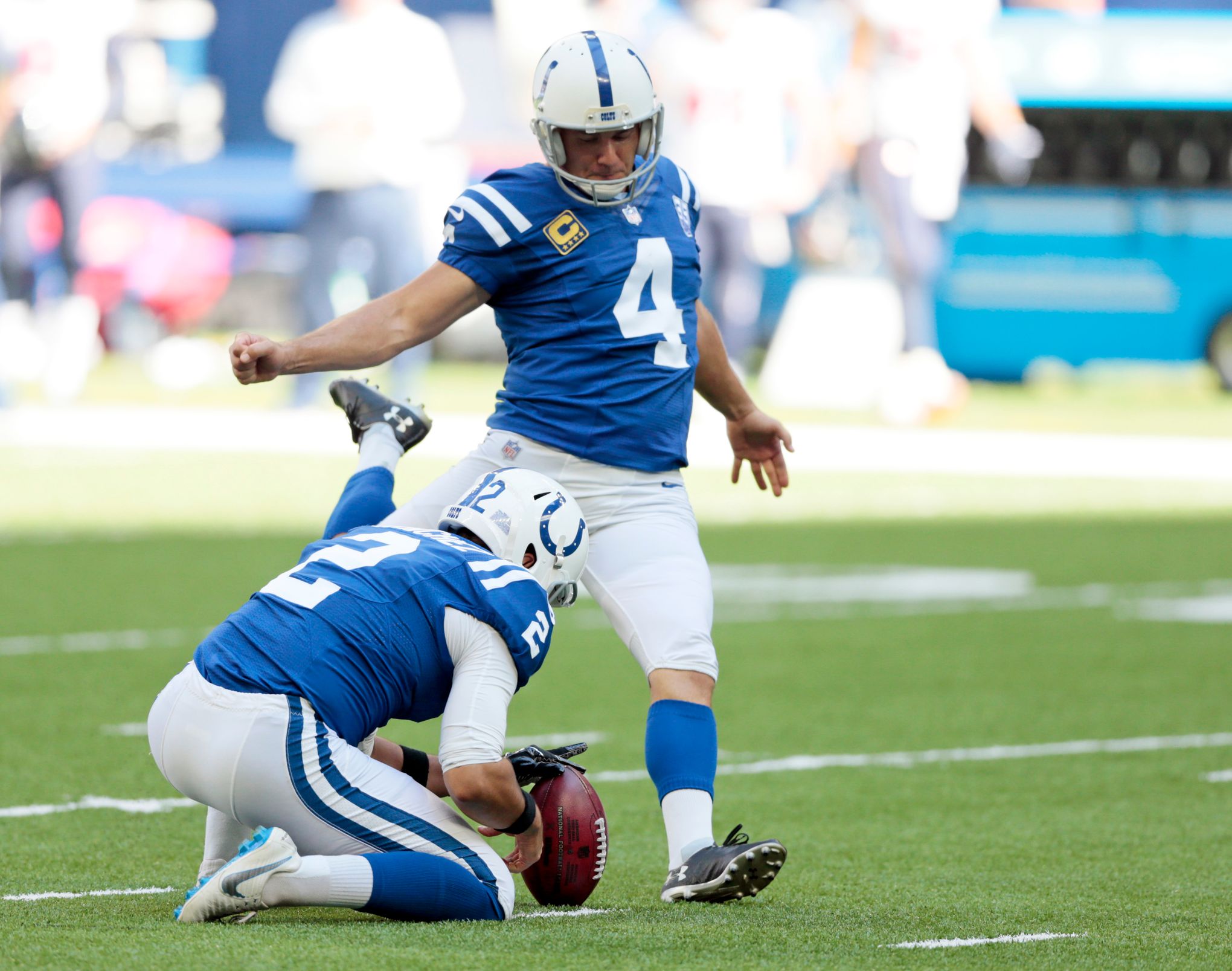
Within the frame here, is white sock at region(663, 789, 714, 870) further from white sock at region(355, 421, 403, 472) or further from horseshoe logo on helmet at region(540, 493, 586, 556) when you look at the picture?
white sock at region(355, 421, 403, 472)

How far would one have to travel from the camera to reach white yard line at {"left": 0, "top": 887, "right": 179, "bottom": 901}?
14.4 feet

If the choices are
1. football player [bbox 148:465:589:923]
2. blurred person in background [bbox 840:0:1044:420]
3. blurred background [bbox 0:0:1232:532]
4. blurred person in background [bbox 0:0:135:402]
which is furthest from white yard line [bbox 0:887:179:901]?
blurred person in background [bbox 0:0:135:402]

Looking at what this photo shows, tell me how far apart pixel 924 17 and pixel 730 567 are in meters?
9.20

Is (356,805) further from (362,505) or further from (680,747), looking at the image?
(362,505)

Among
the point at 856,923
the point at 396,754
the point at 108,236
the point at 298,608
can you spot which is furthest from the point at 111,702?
the point at 108,236

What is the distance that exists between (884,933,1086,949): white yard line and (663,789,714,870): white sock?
2.05ft

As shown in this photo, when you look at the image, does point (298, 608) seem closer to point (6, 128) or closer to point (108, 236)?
point (6, 128)

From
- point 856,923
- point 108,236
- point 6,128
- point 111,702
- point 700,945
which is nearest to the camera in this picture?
point 700,945

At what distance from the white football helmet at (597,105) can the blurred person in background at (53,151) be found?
44.0 ft

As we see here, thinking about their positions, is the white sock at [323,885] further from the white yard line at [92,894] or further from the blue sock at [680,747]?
the blue sock at [680,747]

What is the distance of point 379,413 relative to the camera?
530 cm

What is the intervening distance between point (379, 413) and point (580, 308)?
2.15ft

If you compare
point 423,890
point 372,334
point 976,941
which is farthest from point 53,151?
point 976,941

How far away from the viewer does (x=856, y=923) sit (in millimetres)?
4262
